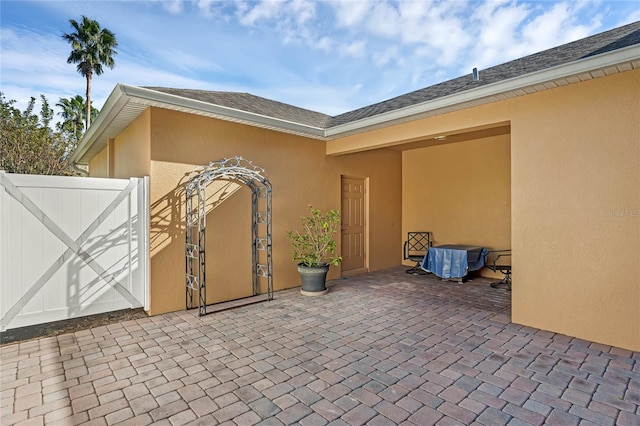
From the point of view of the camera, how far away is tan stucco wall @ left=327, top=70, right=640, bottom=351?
3281 millimetres

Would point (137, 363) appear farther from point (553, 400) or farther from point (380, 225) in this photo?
point (380, 225)

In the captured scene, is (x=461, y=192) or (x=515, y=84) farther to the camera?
(x=461, y=192)

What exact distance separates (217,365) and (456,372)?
2.10m

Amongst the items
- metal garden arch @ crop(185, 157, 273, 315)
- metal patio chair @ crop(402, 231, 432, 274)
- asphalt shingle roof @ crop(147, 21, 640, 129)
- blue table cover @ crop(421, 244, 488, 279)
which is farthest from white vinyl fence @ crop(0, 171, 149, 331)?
metal patio chair @ crop(402, 231, 432, 274)

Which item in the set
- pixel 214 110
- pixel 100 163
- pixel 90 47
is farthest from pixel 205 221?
pixel 90 47

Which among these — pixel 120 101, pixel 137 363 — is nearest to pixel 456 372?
pixel 137 363

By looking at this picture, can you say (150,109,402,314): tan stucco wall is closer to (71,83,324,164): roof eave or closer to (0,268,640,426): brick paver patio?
(71,83,324,164): roof eave

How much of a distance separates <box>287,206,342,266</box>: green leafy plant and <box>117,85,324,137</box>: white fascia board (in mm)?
1433

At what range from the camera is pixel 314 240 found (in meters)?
5.67

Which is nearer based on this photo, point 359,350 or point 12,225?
point 359,350

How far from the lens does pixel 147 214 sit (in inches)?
170

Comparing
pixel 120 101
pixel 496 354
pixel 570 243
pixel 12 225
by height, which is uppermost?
pixel 120 101

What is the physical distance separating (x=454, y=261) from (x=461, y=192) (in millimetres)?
1969

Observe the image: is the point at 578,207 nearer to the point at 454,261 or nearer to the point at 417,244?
the point at 454,261
